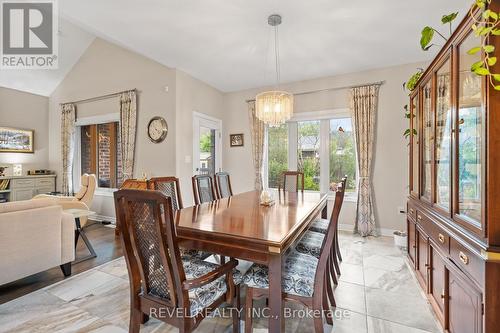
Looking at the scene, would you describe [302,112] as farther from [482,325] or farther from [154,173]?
[482,325]

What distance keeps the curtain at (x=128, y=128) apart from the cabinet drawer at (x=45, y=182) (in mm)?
2673

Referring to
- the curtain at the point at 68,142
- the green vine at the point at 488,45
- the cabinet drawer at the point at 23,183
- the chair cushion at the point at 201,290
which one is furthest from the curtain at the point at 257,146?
the cabinet drawer at the point at 23,183

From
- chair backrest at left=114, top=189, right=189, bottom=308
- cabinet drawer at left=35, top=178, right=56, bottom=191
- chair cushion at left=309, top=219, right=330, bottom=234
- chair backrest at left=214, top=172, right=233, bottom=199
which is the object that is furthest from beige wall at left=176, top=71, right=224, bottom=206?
cabinet drawer at left=35, top=178, right=56, bottom=191

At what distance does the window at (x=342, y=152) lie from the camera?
13.9 ft

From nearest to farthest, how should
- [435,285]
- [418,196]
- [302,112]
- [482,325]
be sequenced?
1. [482,325]
2. [435,285]
3. [418,196]
4. [302,112]

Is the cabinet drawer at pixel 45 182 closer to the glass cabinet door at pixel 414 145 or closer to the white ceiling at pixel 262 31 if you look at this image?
the white ceiling at pixel 262 31

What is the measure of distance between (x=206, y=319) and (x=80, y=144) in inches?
213

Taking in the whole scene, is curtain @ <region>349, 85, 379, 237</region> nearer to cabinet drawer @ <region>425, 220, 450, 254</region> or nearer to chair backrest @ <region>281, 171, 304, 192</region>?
chair backrest @ <region>281, 171, 304, 192</region>

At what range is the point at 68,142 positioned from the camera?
5371mm

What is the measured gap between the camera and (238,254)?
1.41 m

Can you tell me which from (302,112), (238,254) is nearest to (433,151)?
(238,254)

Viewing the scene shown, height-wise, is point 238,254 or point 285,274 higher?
point 238,254

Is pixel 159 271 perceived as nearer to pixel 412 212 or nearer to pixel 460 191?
pixel 460 191

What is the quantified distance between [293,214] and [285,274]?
0.53 m
